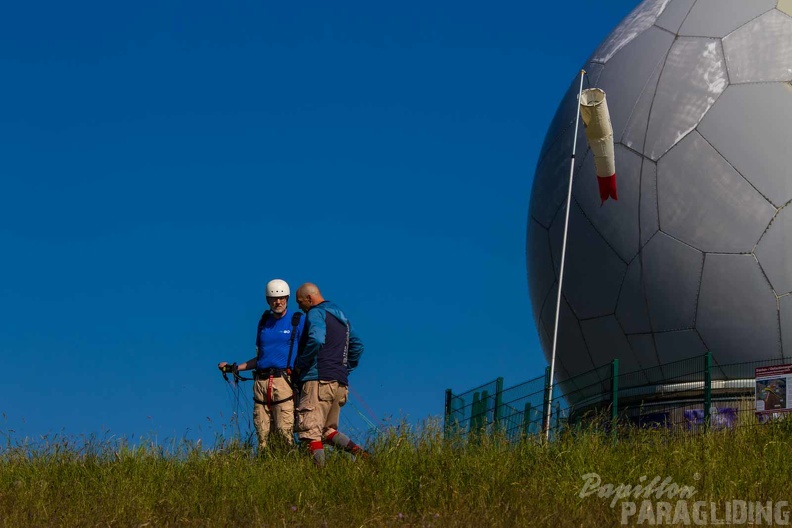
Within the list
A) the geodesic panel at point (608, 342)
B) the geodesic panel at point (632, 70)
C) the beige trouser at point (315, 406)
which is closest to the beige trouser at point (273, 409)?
the beige trouser at point (315, 406)

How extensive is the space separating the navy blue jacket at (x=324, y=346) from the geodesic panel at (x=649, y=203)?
11.3 feet

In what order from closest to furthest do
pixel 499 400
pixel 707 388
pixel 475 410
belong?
pixel 707 388
pixel 499 400
pixel 475 410

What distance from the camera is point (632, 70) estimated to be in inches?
462

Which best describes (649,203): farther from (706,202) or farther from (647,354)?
(647,354)

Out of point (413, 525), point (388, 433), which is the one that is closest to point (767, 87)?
point (388, 433)

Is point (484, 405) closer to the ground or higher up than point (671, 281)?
closer to the ground

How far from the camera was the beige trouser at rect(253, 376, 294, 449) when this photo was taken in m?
9.19

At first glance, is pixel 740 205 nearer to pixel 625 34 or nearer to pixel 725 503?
pixel 625 34

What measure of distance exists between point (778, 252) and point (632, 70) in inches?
101

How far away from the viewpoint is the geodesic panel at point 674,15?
38.4 feet

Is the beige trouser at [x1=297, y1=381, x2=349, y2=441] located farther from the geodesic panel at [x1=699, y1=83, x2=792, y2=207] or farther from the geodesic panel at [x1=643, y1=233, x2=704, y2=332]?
the geodesic panel at [x1=699, y1=83, x2=792, y2=207]

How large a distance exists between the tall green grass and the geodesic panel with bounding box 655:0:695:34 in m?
4.70

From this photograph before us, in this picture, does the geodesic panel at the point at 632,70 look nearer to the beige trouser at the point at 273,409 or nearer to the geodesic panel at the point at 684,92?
the geodesic panel at the point at 684,92

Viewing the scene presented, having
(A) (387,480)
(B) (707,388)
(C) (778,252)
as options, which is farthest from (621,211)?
(A) (387,480)
